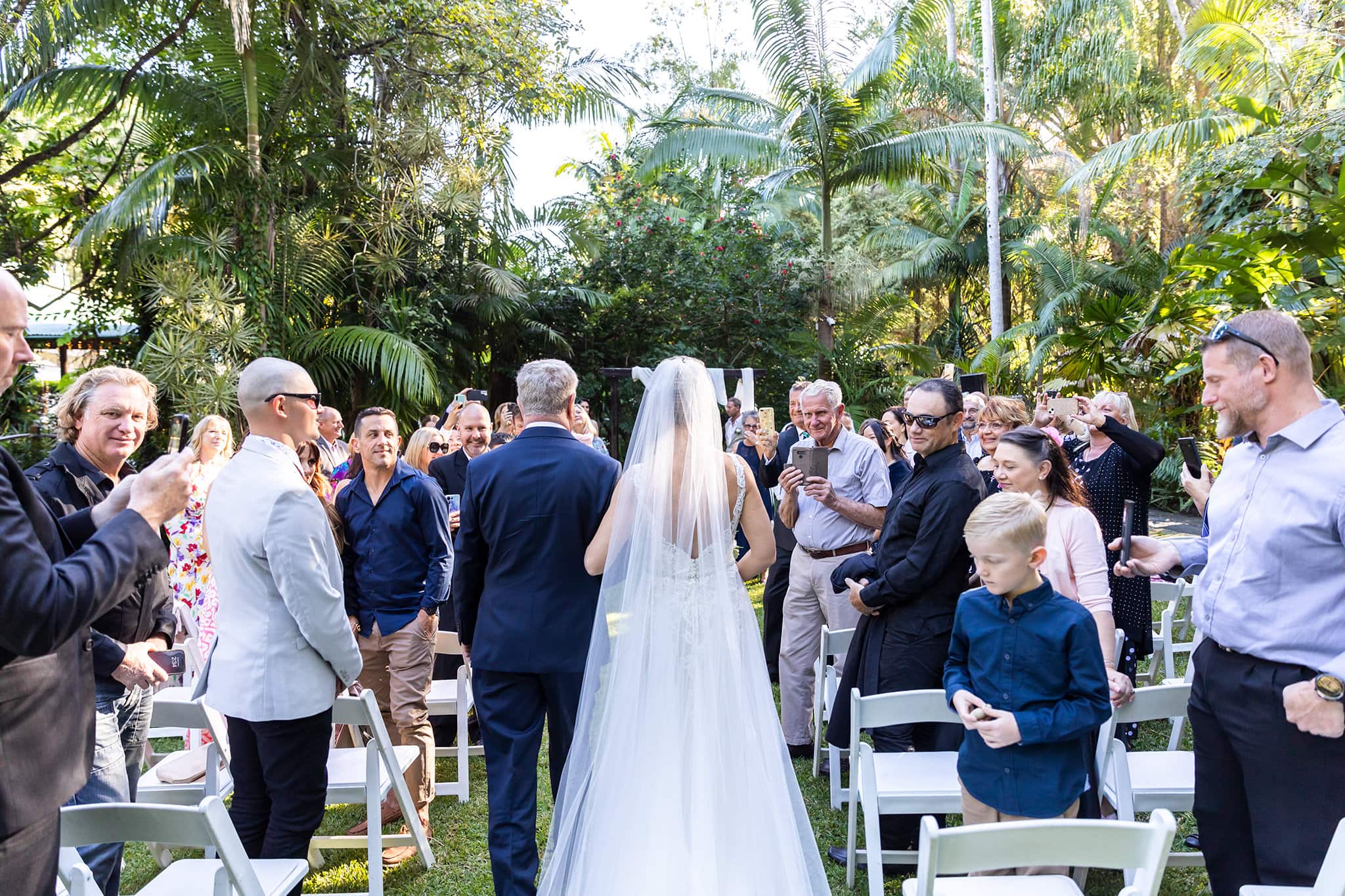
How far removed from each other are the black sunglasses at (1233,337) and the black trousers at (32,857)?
3294mm

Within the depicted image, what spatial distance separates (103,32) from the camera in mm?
13227

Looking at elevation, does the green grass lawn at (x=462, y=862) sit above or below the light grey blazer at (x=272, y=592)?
below

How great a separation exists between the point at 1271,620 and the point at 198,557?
5.60 m

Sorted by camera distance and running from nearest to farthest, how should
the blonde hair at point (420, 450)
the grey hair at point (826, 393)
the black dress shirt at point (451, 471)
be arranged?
1. the grey hair at point (826, 393)
2. the blonde hair at point (420, 450)
3. the black dress shirt at point (451, 471)

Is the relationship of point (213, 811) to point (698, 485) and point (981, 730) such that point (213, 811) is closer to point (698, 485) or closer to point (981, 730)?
point (698, 485)

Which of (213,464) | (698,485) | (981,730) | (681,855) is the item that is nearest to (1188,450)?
(981,730)

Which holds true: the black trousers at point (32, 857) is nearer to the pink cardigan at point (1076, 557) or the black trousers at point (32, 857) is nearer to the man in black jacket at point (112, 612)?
the man in black jacket at point (112, 612)

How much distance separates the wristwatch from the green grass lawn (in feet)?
5.82

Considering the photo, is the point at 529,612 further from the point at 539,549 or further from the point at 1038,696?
the point at 1038,696

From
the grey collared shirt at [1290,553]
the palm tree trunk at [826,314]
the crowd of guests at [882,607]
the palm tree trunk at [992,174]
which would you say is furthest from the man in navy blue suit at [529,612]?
the palm tree trunk at [992,174]

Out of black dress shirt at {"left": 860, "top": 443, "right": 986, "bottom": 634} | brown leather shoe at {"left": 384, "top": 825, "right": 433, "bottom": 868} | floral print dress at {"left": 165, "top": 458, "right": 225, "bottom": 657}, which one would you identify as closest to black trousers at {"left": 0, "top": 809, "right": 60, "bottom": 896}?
brown leather shoe at {"left": 384, "top": 825, "right": 433, "bottom": 868}

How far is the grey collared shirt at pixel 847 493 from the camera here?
17.9ft

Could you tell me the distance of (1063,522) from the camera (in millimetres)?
3908

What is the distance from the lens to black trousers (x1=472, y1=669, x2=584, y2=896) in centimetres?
366
